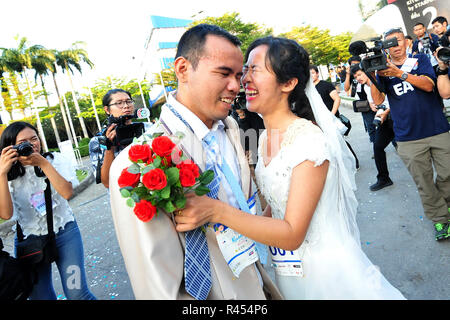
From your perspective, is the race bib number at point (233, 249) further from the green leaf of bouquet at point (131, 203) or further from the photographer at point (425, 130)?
the photographer at point (425, 130)

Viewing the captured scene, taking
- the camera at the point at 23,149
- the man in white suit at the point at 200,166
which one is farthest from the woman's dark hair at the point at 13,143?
the man in white suit at the point at 200,166

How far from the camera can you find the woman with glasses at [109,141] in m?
3.12

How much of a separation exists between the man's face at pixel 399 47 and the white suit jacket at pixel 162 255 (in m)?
2.97

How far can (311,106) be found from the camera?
6.12 feet

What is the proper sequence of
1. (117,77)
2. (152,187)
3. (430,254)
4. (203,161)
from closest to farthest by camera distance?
(152,187)
(203,161)
(430,254)
(117,77)

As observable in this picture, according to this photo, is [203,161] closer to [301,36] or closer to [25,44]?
[25,44]

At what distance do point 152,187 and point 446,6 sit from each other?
18811 millimetres

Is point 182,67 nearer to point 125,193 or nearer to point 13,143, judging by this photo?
point 125,193

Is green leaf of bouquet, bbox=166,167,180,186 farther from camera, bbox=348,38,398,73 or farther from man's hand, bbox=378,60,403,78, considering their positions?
man's hand, bbox=378,60,403,78

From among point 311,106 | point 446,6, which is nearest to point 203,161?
point 311,106

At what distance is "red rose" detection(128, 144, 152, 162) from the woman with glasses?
2.23 m

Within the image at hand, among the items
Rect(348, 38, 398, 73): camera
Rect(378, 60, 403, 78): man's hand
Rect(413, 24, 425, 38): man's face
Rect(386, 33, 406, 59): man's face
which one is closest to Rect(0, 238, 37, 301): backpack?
Rect(348, 38, 398, 73): camera

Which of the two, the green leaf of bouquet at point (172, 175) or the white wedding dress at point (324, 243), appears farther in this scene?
the white wedding dress at point (324, 243)

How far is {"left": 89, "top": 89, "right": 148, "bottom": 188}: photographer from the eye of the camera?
3.12m
